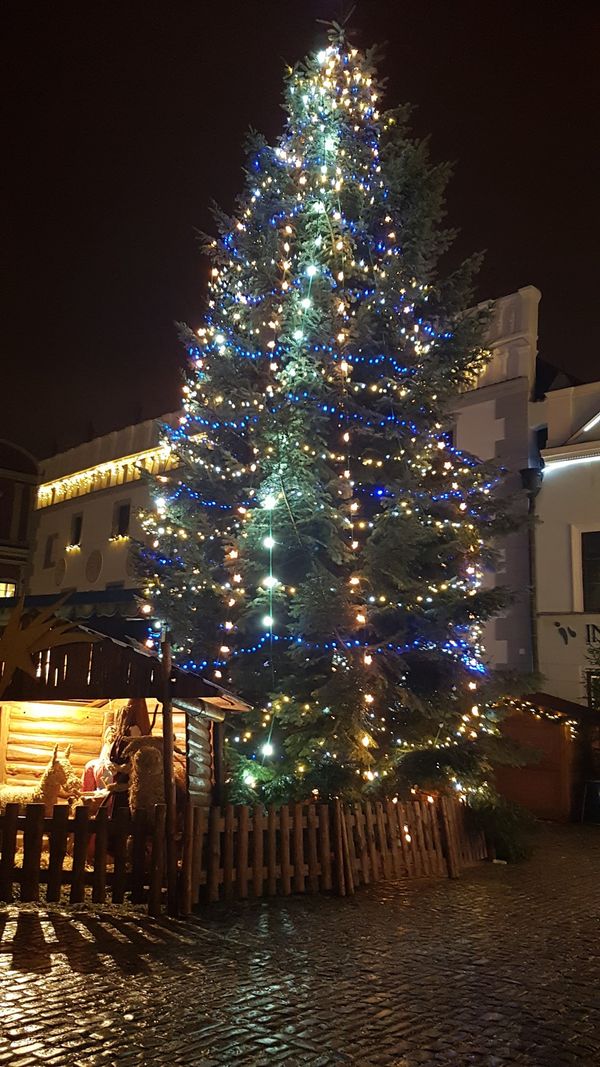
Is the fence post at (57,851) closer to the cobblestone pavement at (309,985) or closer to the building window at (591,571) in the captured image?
the cobblestone pavement at (309,985)

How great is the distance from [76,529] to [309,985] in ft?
107

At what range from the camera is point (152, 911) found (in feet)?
26.7

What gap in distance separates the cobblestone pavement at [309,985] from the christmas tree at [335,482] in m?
2.69

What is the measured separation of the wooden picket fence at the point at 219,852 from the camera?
841 cm

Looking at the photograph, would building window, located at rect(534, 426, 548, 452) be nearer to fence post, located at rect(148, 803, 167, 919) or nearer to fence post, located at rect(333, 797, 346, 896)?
fence post, located at rect(333, 797, 346, 896)

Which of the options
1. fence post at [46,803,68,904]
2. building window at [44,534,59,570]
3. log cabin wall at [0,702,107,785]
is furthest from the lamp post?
building window at [44,534,59,570]

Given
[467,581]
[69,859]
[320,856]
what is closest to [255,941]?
[320,856]

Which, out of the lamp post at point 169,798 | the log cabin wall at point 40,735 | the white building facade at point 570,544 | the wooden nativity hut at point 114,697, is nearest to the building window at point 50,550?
the white building facade at point 570,544

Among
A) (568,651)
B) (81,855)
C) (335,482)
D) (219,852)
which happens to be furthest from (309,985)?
(568,651)

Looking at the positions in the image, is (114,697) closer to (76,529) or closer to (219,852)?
(219,852)

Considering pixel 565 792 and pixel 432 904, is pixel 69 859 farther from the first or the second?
pixel 565 792

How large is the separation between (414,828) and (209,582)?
4328 millimetres

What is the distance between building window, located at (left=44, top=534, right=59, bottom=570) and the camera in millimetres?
38719

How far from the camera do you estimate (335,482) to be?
11.5m
